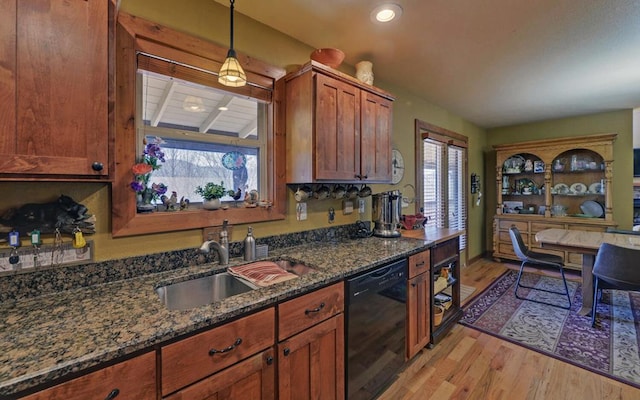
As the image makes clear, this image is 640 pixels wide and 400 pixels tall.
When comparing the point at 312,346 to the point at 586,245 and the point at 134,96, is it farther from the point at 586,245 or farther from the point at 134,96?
the point at 586,245

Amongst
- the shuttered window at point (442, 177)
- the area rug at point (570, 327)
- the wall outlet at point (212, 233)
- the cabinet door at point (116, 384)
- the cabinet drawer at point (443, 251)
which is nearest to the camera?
the cabinet door at point (116, 384)

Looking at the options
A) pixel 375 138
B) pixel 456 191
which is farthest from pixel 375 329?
pixel 456 191

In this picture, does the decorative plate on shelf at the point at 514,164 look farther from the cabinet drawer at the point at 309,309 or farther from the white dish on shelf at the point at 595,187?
the cabinet drawer at the point at 309,309

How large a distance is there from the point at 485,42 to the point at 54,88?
2745 millimetres

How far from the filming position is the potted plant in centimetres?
174

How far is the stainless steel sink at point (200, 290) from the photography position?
1.39m

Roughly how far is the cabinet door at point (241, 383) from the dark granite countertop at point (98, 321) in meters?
0.20

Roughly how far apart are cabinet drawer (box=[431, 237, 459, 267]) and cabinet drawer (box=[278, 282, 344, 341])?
1143 mm

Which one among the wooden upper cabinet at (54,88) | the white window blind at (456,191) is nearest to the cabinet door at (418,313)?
the wooden upper cabinet at (54,88)

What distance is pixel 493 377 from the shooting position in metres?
2.01

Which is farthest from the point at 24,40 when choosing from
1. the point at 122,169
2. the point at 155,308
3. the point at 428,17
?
the point at 428,17

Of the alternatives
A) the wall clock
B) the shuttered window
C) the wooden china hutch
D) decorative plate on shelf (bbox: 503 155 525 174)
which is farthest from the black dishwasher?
decorative plate on shelf (bbox: 503 155 525 174)

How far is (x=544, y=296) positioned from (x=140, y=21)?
4679mm

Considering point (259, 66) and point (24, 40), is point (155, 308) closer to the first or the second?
point (24, 40)
